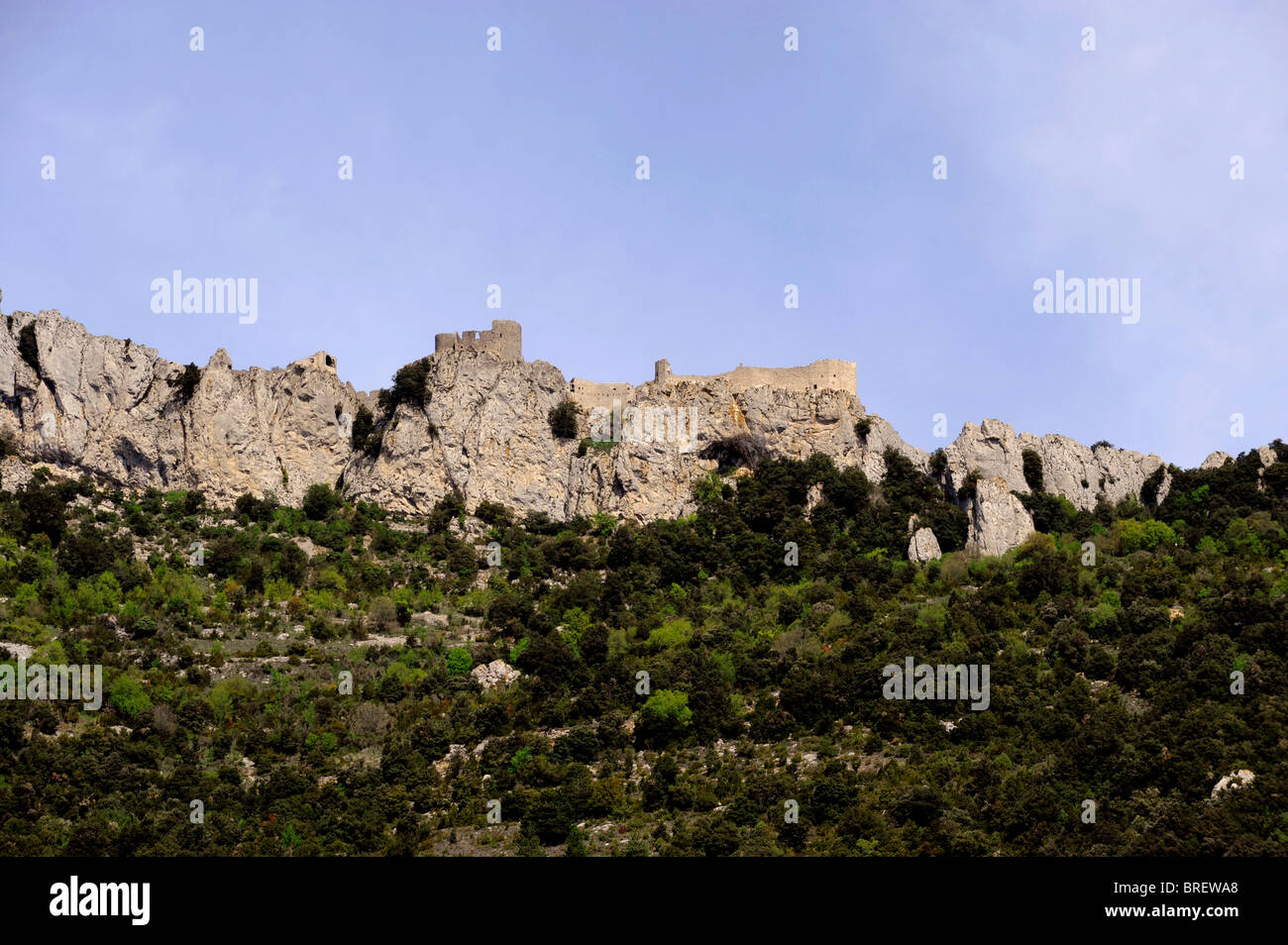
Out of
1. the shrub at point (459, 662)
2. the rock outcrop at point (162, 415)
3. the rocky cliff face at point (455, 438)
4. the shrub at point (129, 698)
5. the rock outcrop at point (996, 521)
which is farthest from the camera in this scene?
the rocky cliff face at point (455, 438)

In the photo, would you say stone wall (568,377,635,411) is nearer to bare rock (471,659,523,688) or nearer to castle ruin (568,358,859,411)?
castle ruin (568,358,859,411)

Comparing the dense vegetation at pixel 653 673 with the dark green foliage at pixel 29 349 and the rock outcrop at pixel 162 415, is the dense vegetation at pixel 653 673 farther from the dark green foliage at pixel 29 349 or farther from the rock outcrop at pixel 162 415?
the dark green foliage at pixel 29 349

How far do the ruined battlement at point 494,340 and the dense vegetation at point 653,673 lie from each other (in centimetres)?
810

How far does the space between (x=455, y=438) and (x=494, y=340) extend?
19.7 feet

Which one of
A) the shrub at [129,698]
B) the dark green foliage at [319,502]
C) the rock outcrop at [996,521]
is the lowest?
the shrub at [129,698]

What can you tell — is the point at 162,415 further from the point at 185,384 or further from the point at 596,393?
the point at 596,393

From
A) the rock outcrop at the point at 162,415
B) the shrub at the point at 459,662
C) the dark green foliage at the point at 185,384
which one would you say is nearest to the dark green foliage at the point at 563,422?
the rock outcrop at the point at 162,415

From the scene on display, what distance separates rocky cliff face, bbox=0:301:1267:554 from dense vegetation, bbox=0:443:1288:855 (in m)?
1.38

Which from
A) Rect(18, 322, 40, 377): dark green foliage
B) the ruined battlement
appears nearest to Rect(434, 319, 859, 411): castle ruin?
the ruined battlement

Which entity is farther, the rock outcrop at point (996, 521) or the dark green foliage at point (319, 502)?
the dark green foliage at point (319, 502)

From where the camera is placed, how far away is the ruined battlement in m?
75.6

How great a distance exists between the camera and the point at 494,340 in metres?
75.9

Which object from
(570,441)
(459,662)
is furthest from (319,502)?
(459,662)

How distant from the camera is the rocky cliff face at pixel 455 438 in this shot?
226ft
